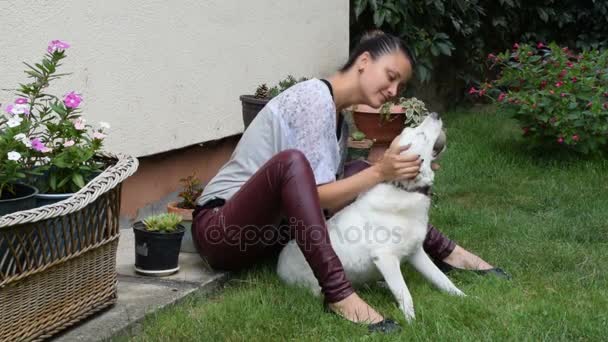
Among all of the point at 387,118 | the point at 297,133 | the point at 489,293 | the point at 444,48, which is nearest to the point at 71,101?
the point at 297,133

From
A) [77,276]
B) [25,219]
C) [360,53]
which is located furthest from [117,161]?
[360,53]

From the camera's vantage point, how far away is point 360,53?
3.38 meters

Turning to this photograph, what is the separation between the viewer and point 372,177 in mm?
3115

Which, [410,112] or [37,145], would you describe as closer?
[37,145]

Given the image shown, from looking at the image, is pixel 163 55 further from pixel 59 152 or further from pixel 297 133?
pixel 59 152

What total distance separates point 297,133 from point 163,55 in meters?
1.59

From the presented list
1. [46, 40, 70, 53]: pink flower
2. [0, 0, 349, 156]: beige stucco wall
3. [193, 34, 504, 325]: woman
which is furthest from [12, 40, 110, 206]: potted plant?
[0, 0, 349, 156]: beige stucco wall

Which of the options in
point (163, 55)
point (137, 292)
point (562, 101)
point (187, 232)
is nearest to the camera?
point (137, 292)

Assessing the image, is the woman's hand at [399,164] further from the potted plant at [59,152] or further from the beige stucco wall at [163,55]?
the beige stucco wall at [163,55]

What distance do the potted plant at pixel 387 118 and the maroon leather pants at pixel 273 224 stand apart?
1.72 meters

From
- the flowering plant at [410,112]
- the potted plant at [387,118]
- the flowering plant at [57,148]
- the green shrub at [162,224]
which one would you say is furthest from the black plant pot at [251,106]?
the flowering plant at [57,148]

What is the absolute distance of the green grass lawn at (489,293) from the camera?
283cm

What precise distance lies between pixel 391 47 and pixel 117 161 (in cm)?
118

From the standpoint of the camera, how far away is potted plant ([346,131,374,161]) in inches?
187
